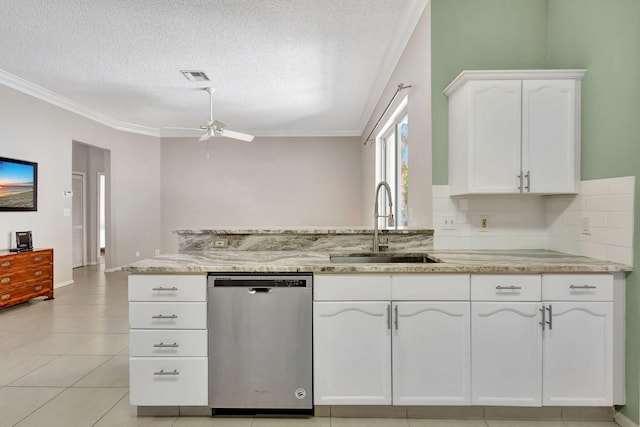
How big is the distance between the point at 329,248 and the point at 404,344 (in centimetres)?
89

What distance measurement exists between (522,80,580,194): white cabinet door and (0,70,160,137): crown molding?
5510 millimetres

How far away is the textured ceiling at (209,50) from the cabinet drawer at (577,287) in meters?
2.23

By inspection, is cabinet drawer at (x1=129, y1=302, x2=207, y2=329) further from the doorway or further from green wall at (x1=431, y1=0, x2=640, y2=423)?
the doorway

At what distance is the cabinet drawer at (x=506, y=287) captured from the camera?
1.89 m

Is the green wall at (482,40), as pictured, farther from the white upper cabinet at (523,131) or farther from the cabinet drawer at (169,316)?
the cabinet drawer at (169,316)

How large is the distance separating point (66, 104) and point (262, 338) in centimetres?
541

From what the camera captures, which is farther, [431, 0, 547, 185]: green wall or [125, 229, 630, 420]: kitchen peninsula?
[431, 0, 547, 185]: green wall

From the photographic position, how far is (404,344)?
6.29ft

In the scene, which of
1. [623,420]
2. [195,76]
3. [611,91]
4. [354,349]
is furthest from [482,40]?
[195,76]

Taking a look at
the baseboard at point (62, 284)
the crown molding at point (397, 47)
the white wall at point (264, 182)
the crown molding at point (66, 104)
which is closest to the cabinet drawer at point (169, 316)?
the crown molding at point (397, 47)

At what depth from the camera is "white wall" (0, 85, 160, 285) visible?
4594mm

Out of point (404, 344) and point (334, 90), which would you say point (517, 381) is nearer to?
point (404, 344)

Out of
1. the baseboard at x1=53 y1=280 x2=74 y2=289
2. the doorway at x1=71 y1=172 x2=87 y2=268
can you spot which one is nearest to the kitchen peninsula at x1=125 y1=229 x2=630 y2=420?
the baseboard at x1=53 y1=280 x2=74 y2=289

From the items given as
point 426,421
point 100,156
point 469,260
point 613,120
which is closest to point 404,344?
point 426,421
